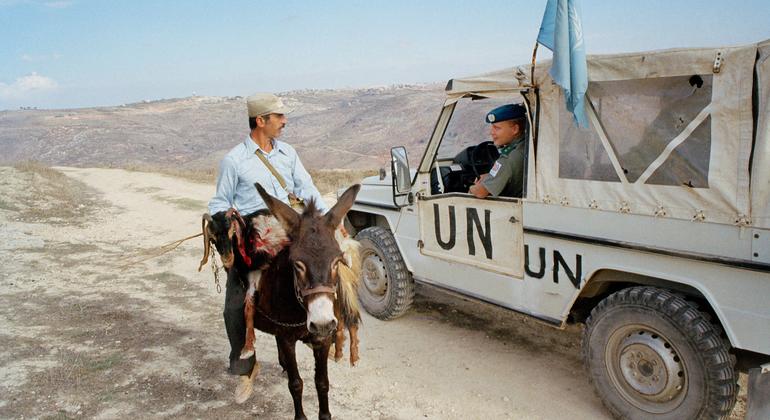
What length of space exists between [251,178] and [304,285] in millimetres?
1220

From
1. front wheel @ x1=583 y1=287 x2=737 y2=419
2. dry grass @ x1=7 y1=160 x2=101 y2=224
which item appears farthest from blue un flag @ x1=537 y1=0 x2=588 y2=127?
dry grass @ x1=7 y1=160 x2=101 y2=224

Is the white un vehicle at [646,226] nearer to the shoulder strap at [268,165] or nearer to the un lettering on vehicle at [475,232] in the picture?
the un lettering on vehicle at [475,232]

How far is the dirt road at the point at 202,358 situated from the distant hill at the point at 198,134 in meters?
26.0

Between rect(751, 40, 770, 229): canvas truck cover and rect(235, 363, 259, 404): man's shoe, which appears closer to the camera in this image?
rect(751, 40, 770, 229): canvas truck cover

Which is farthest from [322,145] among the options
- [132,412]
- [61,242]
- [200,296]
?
[132,412]

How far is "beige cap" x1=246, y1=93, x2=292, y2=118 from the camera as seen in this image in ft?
11.9

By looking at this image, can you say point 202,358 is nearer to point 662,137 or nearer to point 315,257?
point 315,257

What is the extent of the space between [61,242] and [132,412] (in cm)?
714

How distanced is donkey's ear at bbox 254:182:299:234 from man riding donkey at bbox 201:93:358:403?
0.99 feet

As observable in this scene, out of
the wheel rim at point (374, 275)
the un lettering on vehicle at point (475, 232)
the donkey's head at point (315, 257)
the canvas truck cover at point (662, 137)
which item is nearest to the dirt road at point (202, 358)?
the wheel rim at point (374, 275)

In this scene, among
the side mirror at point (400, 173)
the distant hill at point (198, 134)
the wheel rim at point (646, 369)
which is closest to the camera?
the wheel rim at point (646, 369)

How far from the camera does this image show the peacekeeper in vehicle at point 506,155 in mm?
4145

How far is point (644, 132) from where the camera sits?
3.38 meters

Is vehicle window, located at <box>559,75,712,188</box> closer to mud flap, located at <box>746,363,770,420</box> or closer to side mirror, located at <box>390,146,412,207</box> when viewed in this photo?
mud flap, located at <box>746,363,770,420</box>
